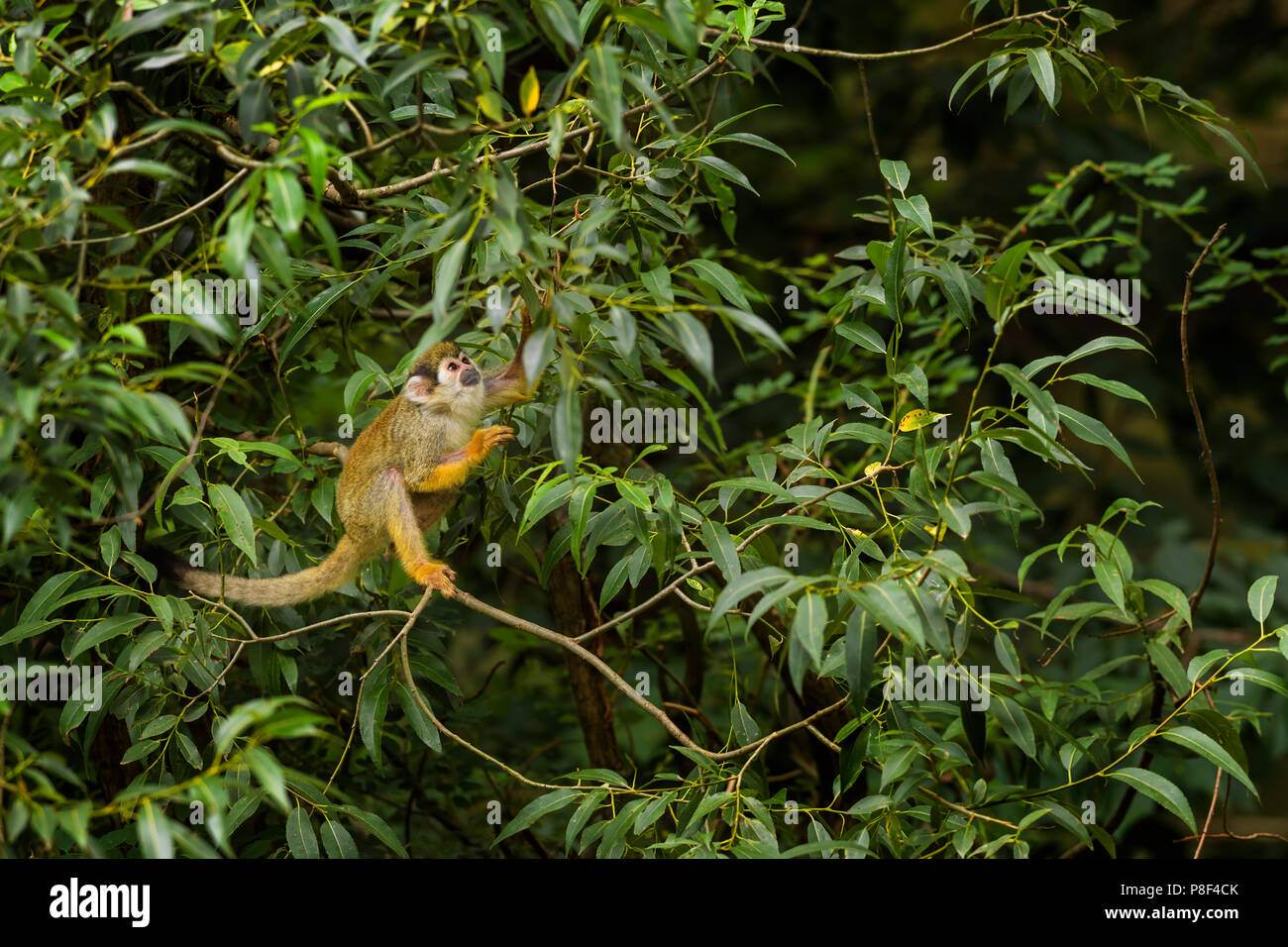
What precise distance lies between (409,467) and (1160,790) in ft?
5.79

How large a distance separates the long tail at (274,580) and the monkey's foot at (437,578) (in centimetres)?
19

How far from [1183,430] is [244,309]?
4.89 metres

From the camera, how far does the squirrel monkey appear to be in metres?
2.61

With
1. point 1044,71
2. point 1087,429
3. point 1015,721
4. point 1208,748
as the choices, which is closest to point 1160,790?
point 1208,748

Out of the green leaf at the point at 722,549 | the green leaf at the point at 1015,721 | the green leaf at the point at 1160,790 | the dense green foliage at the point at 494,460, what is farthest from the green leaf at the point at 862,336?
the green leaf at the point at 1160,790

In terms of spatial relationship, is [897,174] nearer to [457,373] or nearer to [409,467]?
[457,373]

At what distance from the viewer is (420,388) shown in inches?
104

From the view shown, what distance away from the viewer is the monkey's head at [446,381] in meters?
2.62

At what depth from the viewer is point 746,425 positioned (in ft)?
16.2

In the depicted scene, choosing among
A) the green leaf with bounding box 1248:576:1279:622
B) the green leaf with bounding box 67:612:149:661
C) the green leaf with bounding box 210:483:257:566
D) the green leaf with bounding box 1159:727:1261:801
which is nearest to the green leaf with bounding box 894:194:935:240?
the green leaf with bounding box 1248:576:1279:622

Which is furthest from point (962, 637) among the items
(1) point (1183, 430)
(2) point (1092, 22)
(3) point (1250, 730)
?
(1) point (1183, 430)

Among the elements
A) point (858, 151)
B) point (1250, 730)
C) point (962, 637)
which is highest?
point (858, 151)

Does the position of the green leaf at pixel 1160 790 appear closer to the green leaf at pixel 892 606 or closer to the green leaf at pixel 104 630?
the green leaf at pixel 892 606

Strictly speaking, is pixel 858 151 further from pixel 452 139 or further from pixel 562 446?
pixel 562 446
